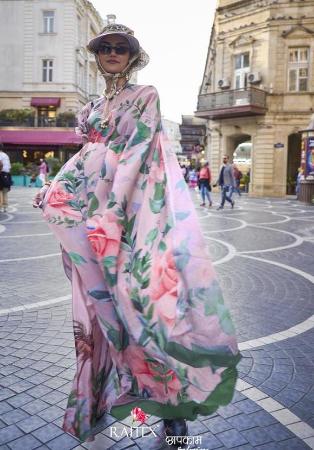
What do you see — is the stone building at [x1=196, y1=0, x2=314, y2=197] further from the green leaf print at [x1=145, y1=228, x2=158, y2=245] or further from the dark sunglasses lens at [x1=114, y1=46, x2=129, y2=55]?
the green leaf print at [x1=145, y1=228, x2=158, y2=245]

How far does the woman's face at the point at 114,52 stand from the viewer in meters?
2.58

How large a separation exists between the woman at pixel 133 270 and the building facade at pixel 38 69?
1430 inches

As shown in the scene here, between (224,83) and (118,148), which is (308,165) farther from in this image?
(118,148)

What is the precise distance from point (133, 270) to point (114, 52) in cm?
122

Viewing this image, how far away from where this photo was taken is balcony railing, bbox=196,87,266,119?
27.4 meters

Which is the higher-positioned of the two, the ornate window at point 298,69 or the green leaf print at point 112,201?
the ornate window at point 298,69

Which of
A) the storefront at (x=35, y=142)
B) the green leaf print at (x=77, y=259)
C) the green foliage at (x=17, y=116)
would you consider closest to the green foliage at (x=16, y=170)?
the storefront at (x=35, y=142)

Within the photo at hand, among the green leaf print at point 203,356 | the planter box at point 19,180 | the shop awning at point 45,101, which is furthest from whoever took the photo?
the shop awning at point 45,101

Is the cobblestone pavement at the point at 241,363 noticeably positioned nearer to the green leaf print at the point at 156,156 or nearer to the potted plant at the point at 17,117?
the green leaf print at the point at 156,156

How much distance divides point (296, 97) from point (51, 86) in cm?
2081

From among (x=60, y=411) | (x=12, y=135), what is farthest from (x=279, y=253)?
(x=12, y=135)

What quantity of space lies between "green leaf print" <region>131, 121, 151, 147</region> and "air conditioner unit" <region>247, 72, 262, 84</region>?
27.6 m

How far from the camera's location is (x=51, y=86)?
39219 millimetres

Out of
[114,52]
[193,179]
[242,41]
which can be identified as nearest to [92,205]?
[114,52]
